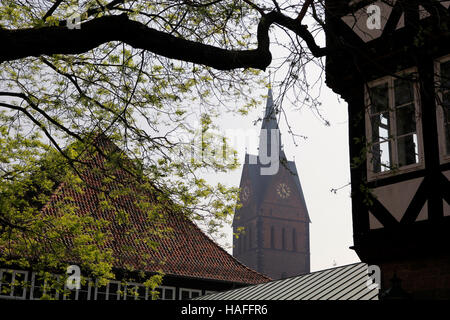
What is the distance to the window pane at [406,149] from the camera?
977 centimetres

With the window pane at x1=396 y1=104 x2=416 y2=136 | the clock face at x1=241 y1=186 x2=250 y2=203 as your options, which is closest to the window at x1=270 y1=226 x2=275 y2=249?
the clock face at x1=241 y1=186 x2=250 y2=203

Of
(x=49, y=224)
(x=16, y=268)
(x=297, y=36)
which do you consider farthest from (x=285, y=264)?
(x=297, y=36)

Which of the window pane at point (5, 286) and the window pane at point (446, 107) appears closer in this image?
the window pane at point (446, 107)

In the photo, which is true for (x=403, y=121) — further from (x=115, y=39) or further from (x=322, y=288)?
(x=115, y=39)

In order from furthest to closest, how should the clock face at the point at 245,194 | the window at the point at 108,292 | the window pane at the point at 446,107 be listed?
the clock face at the point at 245,194 → the window at the point at 108,292 → the window pane at the point at 446,107

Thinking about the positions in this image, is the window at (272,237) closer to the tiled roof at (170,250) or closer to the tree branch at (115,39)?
the tiled roof at (170,250)

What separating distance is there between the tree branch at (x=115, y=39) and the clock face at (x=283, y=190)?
250 feet

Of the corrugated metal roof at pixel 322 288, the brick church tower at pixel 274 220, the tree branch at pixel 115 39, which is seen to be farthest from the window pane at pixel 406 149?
the brick church tower at pixel 274 220

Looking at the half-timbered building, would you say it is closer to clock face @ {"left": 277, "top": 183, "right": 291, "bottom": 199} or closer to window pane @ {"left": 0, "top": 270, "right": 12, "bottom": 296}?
window pane @ {"left": 0, "top": 270, "right": 12, "bottom": 296}

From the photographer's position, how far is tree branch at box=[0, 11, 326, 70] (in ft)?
17.4

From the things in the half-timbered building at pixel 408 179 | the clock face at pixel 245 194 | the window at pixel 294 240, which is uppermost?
the clock face at pixel 245 194

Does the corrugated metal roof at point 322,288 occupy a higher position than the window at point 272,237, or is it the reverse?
the window at point 272,237

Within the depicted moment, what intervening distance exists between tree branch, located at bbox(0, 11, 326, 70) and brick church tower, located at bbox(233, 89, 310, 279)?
7329cm

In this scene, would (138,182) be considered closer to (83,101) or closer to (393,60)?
(83,101)
